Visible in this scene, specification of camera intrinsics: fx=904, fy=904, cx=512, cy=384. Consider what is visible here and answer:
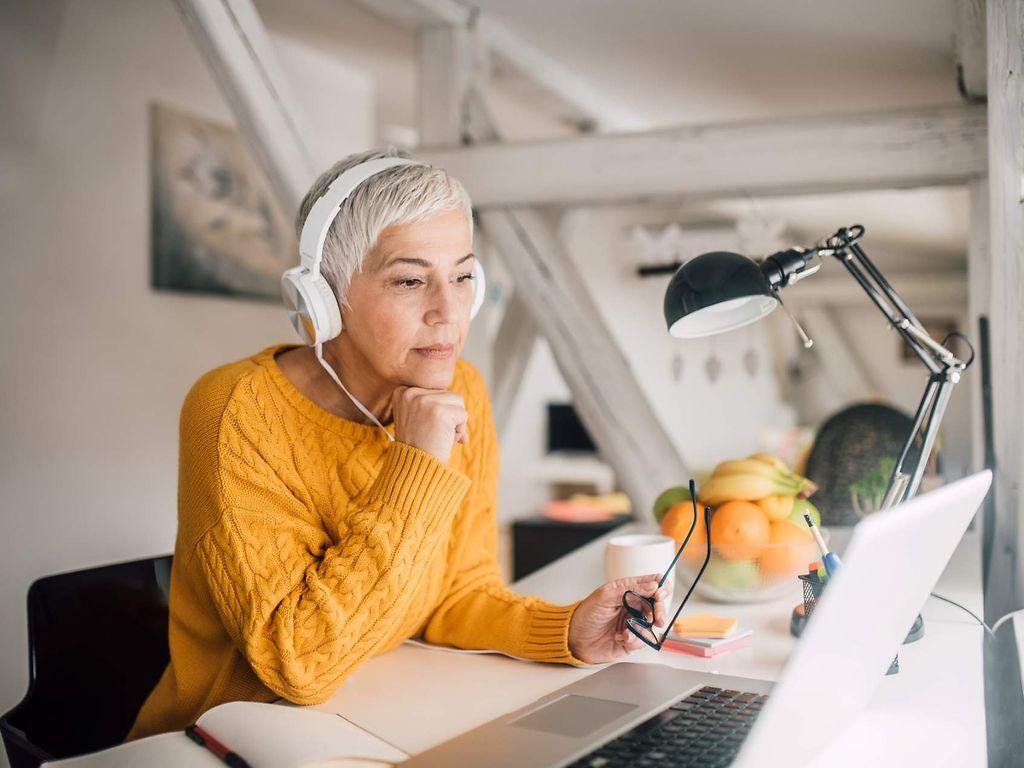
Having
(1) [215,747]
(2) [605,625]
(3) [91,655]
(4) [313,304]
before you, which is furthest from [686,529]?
(3) [91,655]

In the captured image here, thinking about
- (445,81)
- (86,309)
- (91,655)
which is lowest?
(91,655)

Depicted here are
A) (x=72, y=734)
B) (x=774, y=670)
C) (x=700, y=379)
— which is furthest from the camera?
(x=700, y=379)

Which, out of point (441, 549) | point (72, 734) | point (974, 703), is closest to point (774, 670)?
point (974, 703)

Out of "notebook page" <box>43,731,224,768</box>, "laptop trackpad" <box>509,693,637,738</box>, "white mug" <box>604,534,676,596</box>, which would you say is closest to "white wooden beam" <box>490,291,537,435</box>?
"white mug" <box>604,534,676,596</box>

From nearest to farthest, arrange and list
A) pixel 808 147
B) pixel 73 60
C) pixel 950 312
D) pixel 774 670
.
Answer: pixel 774 670
pixel 808 147
pixel 73 60
pixel 950 312

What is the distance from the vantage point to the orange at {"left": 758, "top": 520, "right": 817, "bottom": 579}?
134 centimetres

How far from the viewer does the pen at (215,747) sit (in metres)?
0.86

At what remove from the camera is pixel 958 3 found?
5.44 feet

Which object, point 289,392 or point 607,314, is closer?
point 289,392

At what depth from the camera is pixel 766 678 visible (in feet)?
3.68

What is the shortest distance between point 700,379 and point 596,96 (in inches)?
165

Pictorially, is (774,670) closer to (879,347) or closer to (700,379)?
(700,379)

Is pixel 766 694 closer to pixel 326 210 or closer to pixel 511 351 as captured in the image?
pixel 326 210

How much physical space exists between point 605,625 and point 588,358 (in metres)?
1.17
